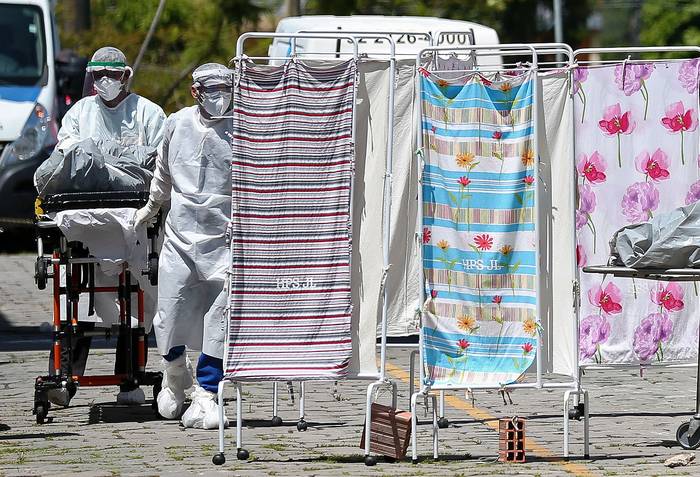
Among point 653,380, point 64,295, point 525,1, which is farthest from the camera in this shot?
point 525,1

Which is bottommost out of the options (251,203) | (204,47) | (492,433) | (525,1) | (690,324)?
(492,433)

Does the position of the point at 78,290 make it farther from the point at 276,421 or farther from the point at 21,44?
the point at 21,44

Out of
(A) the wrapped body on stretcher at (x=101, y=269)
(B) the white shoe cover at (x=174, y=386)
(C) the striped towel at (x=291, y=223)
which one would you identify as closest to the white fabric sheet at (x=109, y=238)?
(A) the wrapped body on stretcher at (x=101, y=269)

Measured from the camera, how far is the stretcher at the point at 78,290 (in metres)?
9.64

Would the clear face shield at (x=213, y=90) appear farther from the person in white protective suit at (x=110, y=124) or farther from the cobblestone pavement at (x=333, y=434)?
the cobblestone pavement at (x=333, y=434)

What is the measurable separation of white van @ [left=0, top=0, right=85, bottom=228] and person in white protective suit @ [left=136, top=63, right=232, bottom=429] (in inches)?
401

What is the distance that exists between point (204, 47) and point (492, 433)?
2140 centimetres

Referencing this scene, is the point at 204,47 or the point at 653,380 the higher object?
the point at 204,47

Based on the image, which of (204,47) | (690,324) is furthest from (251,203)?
(204,47)

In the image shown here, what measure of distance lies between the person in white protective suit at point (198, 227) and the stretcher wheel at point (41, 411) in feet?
2.75

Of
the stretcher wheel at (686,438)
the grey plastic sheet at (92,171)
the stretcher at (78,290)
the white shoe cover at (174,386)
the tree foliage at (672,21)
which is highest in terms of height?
the tree foliage at (672,21)

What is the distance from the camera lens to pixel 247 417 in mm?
9852

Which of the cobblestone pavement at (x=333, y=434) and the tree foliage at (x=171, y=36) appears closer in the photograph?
the cobblestone pavement at (x=333, y=434)

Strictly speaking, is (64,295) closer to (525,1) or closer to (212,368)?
(212,368)
